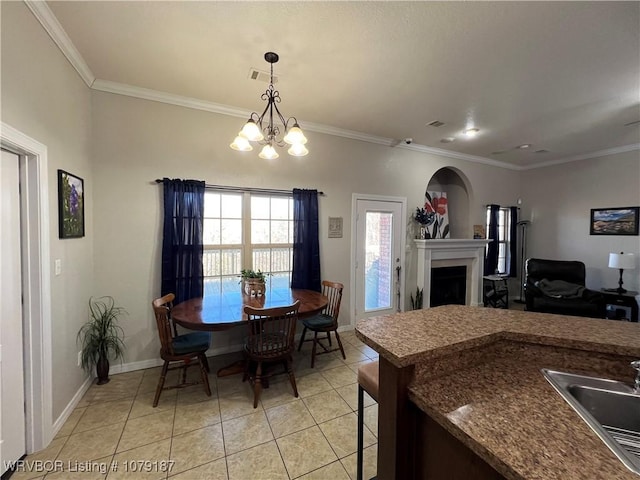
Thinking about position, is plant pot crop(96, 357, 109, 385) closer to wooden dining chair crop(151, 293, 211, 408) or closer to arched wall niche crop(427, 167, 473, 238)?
wooden dining chair crop(151, 293, 211, 408)

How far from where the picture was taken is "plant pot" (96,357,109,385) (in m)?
2.55

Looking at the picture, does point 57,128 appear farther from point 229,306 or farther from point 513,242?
point 513,242

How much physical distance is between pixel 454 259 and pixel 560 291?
1631mm

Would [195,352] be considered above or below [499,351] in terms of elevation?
below

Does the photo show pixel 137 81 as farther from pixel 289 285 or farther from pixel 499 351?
pixel 499 351

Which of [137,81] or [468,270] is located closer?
[137,81]

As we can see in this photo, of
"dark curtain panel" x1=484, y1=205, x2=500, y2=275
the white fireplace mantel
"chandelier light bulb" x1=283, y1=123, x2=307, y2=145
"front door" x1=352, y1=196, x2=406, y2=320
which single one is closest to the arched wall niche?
the white fireplace mantel

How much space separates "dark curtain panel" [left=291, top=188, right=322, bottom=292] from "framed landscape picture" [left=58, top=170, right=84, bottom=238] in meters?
2.09

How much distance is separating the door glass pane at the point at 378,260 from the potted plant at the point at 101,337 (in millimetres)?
3108

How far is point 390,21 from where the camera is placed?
5.97 feet

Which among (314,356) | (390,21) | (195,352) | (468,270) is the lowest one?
(314,356)

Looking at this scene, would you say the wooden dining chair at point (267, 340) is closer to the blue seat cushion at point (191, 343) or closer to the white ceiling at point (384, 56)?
the blue seat cushion at point (191, 343)

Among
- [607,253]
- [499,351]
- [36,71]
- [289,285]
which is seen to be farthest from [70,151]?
[607,253]

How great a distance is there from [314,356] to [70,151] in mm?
2902
